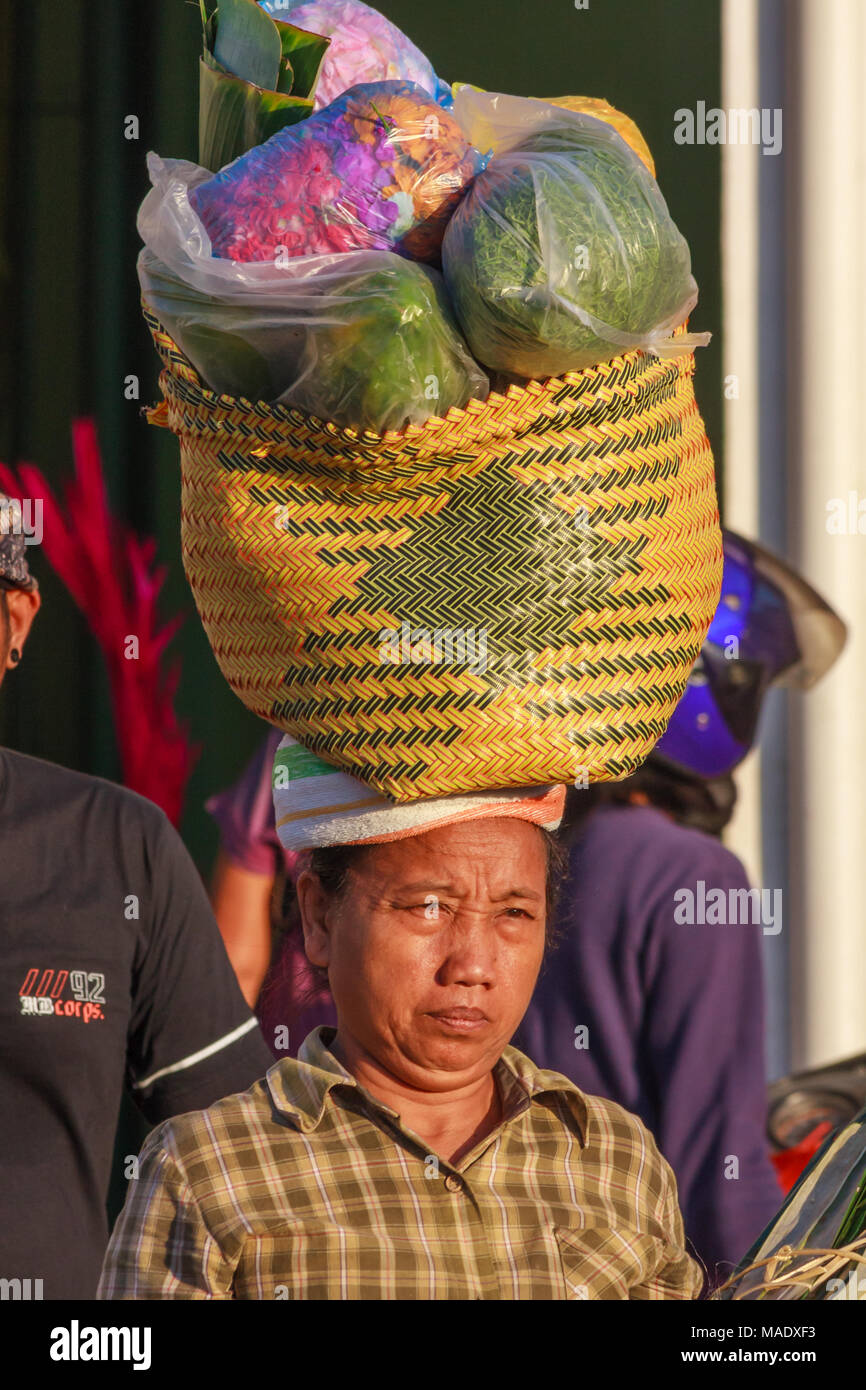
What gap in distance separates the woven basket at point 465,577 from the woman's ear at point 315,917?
0.55 ft

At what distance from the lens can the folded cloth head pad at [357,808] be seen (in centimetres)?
158

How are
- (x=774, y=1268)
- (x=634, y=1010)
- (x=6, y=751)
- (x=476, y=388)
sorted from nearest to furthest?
(x=476, y=388)
(x=774, y=1268)
(x=6, y=751)
(x=634, y=1010)

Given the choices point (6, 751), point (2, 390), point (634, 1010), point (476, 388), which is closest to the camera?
point (476, 388)

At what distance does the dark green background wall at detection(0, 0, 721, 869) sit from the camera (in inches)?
113

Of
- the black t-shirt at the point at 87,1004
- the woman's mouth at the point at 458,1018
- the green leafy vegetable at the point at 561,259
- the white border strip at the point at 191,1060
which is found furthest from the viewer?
the white border strip at the point at 191,1060

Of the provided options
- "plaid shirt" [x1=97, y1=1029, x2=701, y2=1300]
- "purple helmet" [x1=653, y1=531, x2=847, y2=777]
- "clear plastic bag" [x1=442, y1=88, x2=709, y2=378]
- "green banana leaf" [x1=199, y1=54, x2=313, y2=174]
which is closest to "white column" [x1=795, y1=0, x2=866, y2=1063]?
"purple helmet" [x1=653, y1=531, x2=847, y2=777]

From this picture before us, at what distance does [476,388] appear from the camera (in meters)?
1.55

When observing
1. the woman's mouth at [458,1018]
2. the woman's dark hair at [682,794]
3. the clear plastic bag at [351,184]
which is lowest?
the woman's mouth at [458,1018]

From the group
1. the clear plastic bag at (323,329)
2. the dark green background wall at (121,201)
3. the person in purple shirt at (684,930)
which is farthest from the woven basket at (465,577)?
the dark green background wall at (121,201)

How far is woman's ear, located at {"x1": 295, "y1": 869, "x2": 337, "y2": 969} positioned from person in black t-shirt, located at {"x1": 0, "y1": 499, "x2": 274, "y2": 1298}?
2.16 feet

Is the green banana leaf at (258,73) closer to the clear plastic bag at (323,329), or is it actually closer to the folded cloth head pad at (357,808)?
the clear plastic bag at (323,329)
